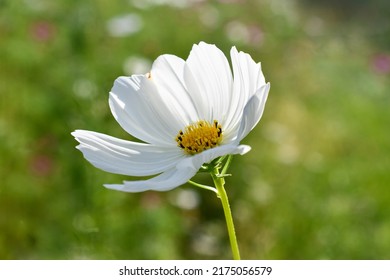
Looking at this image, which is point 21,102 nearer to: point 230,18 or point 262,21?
point 230,18

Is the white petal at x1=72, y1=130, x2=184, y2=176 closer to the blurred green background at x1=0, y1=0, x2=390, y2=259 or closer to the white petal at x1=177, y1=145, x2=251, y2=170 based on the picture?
the white petal at x1=177, y1=145, x2=251, y2=170

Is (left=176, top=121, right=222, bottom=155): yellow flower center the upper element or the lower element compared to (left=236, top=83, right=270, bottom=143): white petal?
upper

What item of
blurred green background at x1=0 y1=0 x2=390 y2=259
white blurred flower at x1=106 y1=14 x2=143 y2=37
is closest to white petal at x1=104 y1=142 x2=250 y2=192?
blurred green background at x1=0 y1=0 x2=390 y2=259

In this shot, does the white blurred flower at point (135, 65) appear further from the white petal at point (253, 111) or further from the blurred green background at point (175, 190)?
the white petal at point (253, 111)

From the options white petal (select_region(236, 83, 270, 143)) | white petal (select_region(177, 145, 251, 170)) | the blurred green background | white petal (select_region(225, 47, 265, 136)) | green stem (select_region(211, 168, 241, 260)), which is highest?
the blurred green background

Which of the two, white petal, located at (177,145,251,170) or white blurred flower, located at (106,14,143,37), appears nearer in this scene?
white petal, located at (177,145,251,170)

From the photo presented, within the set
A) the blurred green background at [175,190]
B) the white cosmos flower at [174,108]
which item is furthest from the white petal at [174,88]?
the blurred green background at [175,190]
